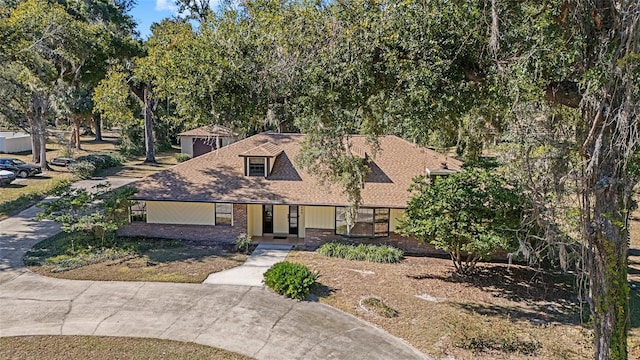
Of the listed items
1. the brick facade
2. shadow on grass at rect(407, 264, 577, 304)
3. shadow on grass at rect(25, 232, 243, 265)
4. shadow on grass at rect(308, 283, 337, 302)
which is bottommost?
shadow on grass at rect(407, 264, 577, 304)

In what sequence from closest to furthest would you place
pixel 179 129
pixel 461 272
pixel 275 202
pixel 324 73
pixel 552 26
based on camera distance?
pixel 552 26
pixel 324 73
pixel 461 272
pixel 275 202
pixel 179 129

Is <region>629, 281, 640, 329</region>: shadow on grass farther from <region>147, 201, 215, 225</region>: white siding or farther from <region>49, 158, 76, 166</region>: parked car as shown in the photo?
<region>49, 158, 76, 166</region>: parked car

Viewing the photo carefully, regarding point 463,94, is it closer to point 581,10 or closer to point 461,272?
point 581,10

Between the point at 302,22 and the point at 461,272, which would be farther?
the point at 461,272

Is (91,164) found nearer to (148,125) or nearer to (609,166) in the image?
(148,125)

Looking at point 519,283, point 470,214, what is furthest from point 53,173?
point 519,283

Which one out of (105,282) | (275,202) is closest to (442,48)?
(275,202)

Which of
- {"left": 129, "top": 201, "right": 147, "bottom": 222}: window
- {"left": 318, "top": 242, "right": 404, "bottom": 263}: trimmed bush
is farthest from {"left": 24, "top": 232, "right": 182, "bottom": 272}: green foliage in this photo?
{"left": 318, "top": 242, "right": 404, "bottom": 263}: trimmed bush
